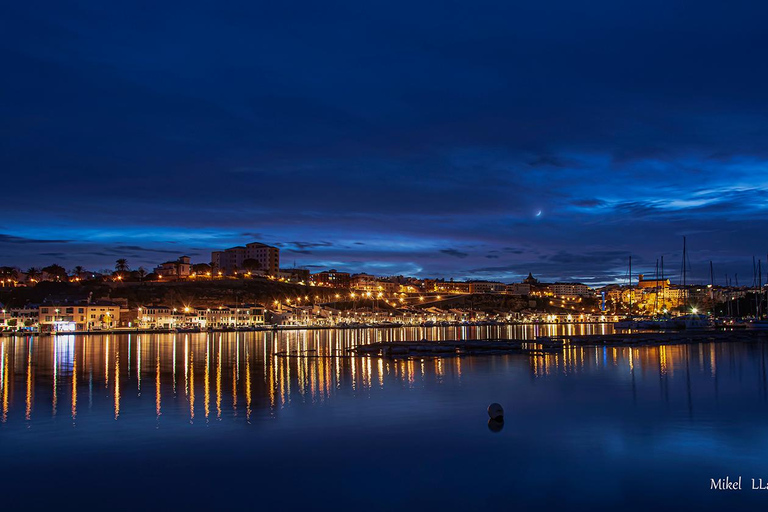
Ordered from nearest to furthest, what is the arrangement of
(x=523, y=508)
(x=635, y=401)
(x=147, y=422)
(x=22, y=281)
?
(x=523, y=508) → (x=147, y=422) → (x=635, y=401) → (x=22, y=281)

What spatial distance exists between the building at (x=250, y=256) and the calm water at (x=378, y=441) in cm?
16340

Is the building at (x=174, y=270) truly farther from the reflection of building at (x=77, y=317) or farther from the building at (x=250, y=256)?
the reflection of building at (x=77, y=317)

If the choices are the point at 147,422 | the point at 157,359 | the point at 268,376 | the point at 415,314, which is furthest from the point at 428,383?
the point at 415,314

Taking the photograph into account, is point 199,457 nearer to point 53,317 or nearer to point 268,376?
point 268,376

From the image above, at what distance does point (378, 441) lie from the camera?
15.5 m

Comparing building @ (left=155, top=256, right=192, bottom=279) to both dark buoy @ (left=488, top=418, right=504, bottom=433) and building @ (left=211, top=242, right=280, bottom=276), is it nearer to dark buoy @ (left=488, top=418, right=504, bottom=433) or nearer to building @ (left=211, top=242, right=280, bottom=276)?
building @ (left=211, top=242, right=280, bottom=276)

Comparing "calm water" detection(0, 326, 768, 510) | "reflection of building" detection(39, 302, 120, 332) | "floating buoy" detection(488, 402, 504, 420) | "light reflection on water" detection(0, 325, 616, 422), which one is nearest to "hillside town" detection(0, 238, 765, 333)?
"reflection of building" detection(39, 302, 120, 332)

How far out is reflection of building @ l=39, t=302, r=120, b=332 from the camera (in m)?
96.6

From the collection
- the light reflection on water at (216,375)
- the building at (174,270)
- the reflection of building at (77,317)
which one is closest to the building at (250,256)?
the building at (174,270)

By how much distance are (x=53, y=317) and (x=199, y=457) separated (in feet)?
315

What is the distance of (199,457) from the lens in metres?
13.8

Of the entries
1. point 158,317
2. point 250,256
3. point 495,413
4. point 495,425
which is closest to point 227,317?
point 158,317

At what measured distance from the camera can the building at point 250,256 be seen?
626ft

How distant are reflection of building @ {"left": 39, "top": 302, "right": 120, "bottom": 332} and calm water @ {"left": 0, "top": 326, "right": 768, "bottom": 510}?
75.4 m
